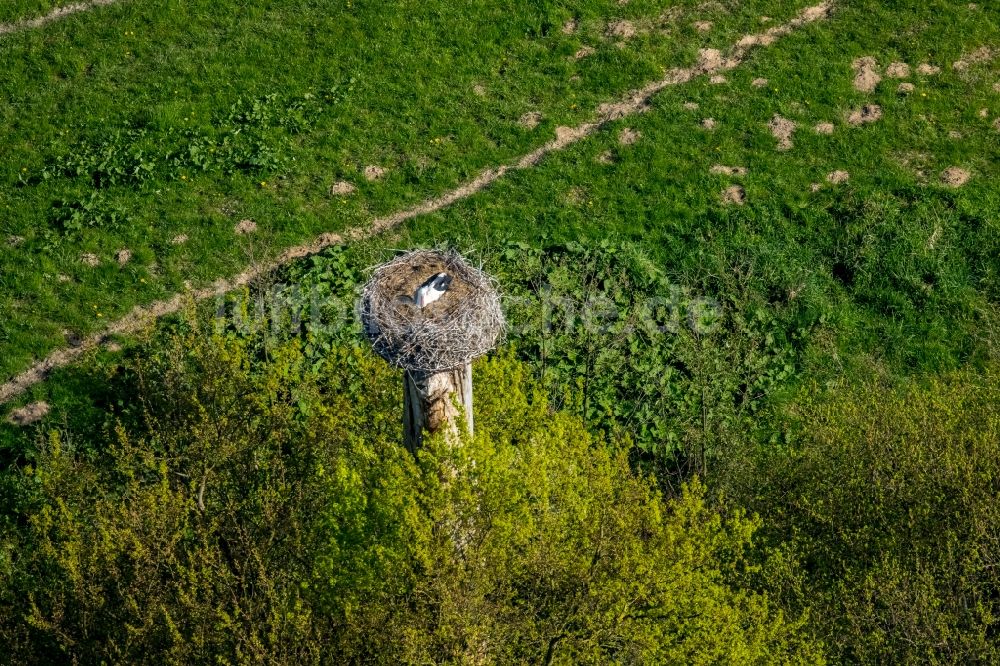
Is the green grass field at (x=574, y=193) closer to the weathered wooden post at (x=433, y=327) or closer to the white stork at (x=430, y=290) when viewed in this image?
the weathered wooden post at (x=433, y=327)

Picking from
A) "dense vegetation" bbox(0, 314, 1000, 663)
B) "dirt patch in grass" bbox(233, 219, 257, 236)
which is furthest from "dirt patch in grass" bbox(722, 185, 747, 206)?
"dirt patch in grass" bbox(233, 219, 257, 236)

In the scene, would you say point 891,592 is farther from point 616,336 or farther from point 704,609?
point 616,336

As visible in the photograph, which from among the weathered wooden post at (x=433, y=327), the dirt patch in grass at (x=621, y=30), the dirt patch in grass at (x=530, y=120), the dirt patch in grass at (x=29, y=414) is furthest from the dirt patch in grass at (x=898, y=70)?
the dirt patch in grass at (x=29, y=414)

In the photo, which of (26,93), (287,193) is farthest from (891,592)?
(26,93)

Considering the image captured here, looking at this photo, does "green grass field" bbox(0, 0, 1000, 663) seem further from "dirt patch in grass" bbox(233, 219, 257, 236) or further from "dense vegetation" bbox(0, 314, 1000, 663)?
"dense vegetation" bbox(0, 314, 1000, 663)

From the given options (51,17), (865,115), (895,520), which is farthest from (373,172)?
(895,520)

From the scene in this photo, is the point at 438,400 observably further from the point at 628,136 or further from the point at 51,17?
the point at 51,17

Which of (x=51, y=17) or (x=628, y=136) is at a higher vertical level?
(x=51, y=17)

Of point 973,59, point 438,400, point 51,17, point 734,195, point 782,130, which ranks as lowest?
point 734,195
